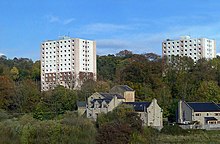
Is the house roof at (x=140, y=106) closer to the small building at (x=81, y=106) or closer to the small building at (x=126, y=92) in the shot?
the small building at (x=126, y=92)

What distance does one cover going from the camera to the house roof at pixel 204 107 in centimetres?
4244

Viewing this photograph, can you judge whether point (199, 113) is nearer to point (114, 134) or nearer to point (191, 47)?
point (114, 134)

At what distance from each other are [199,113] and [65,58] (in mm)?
30554

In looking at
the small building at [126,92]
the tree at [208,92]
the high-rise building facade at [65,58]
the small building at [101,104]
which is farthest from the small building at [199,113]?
the high-rise building facade at [65,58]

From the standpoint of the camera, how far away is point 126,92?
44250 millimetres

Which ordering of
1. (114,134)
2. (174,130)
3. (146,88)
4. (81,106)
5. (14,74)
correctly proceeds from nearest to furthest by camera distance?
(114,134) < (174,130) < (81,106) < (146,88) < (14,74)

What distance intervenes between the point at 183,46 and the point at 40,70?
26814 mm

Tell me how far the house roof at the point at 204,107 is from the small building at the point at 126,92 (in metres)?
6.13

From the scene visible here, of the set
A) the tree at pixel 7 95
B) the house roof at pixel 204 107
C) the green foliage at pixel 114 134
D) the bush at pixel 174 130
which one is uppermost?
the tree at pixel 7 95

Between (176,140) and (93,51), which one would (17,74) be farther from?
(176,140)

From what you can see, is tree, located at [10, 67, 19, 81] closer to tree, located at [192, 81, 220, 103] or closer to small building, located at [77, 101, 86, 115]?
small building, located at [77, 101, 86, 115]

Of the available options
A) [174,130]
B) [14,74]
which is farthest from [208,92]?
[14,74]

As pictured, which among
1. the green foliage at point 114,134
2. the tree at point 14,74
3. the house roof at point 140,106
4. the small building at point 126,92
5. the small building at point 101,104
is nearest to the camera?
the green foliage at point 114,134

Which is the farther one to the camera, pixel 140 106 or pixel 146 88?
pixel 146 88
